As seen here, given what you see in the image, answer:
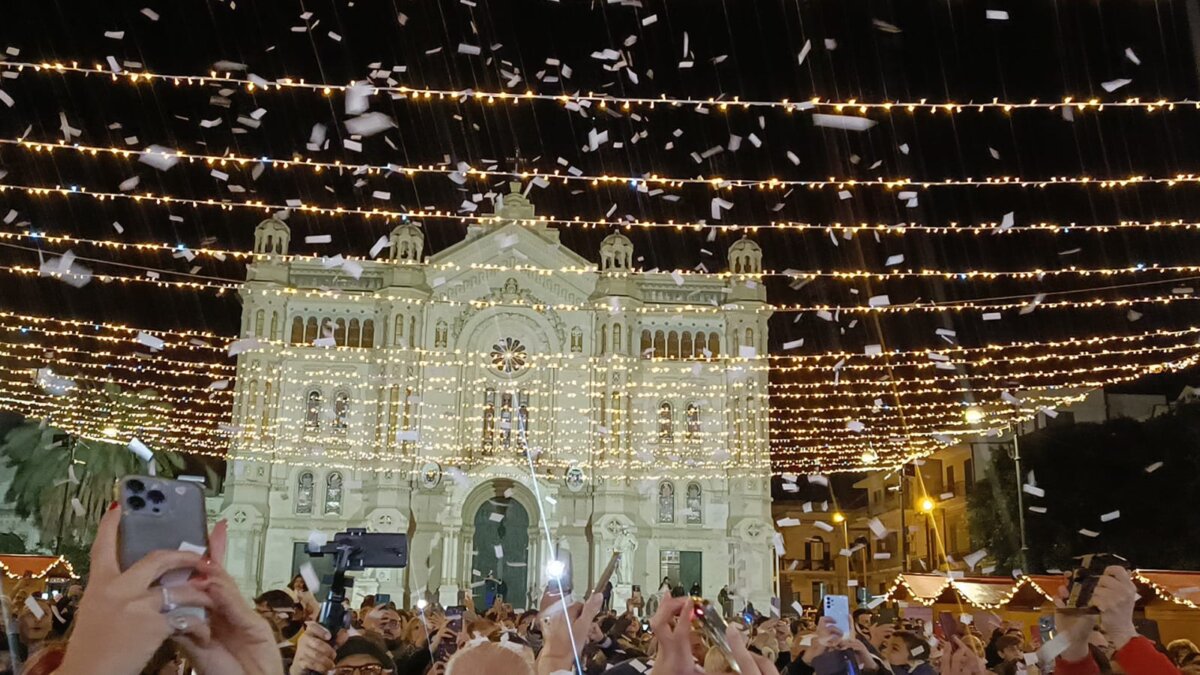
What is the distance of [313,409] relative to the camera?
138 ft

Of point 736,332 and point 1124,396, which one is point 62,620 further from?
point 1124,396

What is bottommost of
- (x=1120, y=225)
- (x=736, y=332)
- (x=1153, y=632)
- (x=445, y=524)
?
(x=1153, y=632)

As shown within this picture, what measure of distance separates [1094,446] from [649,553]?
17.0 m

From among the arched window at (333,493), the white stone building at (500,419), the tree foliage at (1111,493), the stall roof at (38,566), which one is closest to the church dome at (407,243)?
the white stone building at (500,419)

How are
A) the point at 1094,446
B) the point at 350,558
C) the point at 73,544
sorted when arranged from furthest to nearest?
the point at 73,544 < the point at 1094,446 < the point at 350,558

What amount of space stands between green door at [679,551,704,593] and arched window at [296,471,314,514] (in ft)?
49.4

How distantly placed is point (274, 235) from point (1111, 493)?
3345cm

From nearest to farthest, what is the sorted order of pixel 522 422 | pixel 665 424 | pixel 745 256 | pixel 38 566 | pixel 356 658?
pixel 356 658, pixel 38 566, pixel 522 422, pixel 665 424, pixel 745 256

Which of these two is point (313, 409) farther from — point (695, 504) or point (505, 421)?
point (695, 504)

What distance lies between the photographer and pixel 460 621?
11.3 meters

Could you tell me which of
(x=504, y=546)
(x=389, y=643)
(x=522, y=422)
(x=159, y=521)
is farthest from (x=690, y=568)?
(x=159, y=521)

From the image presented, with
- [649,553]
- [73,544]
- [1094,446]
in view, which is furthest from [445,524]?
[1094,446]

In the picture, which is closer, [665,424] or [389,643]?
[389,643]

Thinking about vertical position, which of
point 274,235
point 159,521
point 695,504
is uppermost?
point 274,235
